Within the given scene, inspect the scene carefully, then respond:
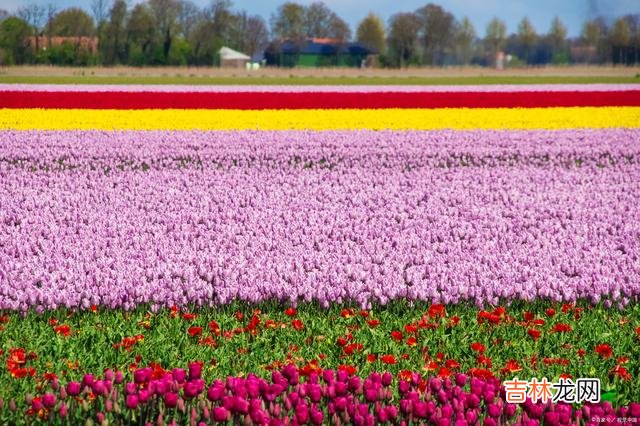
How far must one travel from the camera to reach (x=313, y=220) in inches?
363

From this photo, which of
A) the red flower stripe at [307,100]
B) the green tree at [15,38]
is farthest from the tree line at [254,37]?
the red flower stripe at [307,100]

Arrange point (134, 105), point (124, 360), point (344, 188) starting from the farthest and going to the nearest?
1. point (134, 105)
2. point (344, 188)
3. point (124, 360)

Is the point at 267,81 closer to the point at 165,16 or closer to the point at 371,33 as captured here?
the point at 165,16

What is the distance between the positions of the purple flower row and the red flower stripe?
8955 mm

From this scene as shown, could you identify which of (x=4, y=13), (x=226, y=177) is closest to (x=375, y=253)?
(x=226, y=177)

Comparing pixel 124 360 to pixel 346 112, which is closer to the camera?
pixel 124 360

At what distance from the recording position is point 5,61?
68.1 metres

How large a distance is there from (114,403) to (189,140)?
40.1 ft

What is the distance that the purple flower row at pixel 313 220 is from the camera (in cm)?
683

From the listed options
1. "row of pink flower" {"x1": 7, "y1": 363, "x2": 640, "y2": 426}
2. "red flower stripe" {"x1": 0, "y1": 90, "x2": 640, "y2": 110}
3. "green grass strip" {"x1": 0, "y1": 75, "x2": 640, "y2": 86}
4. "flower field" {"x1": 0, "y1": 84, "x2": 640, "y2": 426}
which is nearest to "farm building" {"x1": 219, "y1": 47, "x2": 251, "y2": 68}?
"green grass strip" {"x1": 0, "y1": 75, "x2": 640, "y2": 86}

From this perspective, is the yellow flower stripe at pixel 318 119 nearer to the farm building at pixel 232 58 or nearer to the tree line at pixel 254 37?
the tree line at pixel 254 37

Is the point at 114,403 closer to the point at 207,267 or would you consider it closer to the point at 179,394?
the point at 179,394

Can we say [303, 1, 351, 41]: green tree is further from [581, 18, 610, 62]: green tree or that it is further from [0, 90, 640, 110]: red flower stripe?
[0, 90, 640, 110]: red flower stripe

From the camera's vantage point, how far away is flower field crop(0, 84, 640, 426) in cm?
416
